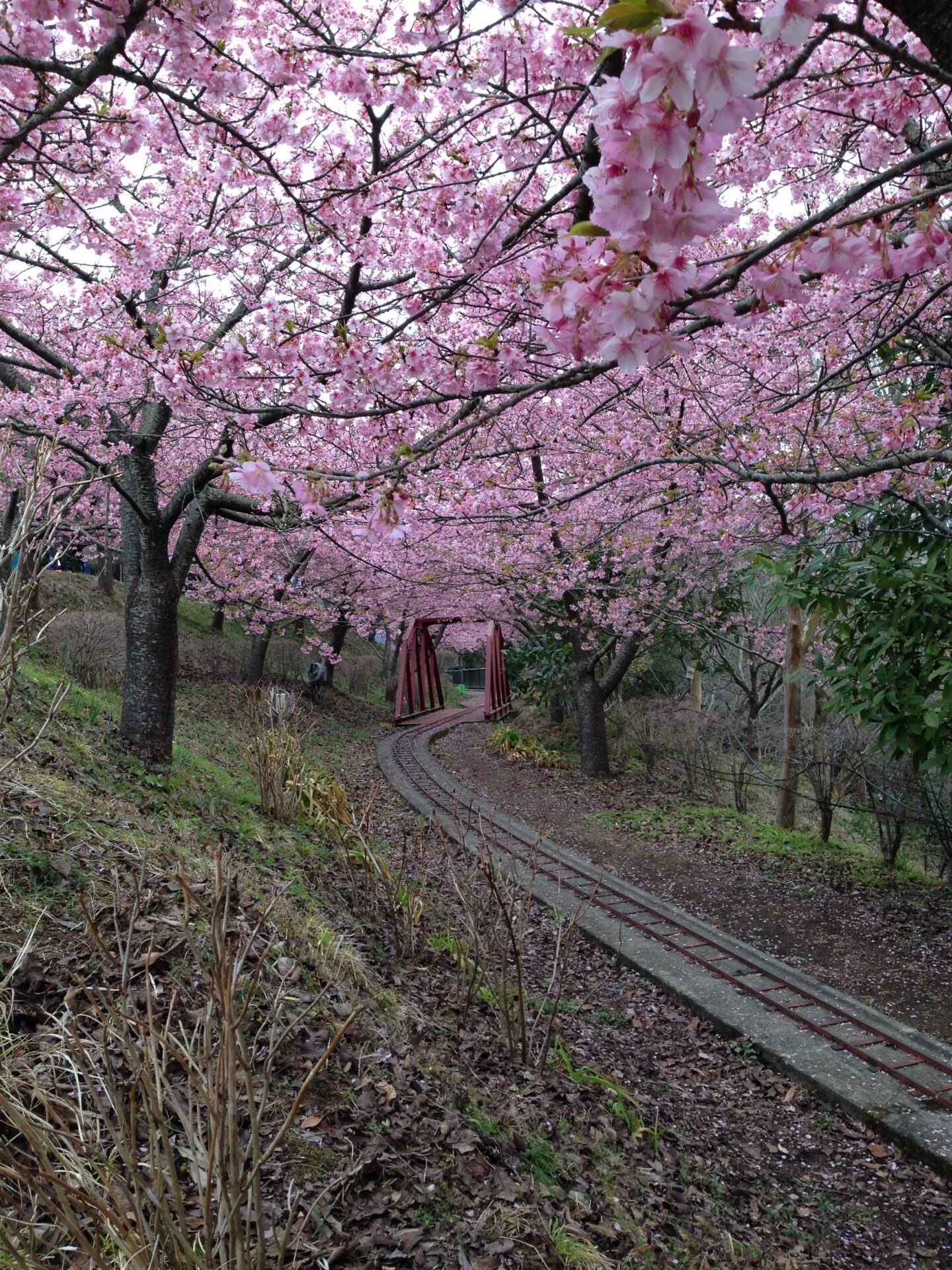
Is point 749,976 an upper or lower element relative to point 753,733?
lower

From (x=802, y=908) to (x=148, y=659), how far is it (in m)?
6.47

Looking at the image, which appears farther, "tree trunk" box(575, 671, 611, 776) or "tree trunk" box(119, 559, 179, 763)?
"tree trunk" box(575, 671, 611, 776)

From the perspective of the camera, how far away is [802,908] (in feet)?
23.6

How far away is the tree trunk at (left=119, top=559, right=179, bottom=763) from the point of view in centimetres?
719

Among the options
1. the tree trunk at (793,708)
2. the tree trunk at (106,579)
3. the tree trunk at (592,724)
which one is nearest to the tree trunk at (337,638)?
the tree trunk at (106,579)

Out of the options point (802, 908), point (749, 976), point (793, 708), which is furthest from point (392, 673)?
point (749, 976)

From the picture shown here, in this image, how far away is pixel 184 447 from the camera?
11000 mm

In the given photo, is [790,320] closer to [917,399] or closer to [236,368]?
[917,399]

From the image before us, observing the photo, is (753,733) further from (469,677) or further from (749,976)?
(469,677)

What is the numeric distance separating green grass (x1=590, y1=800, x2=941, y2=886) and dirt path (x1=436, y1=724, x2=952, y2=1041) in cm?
12

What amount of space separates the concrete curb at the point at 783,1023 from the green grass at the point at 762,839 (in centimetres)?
209

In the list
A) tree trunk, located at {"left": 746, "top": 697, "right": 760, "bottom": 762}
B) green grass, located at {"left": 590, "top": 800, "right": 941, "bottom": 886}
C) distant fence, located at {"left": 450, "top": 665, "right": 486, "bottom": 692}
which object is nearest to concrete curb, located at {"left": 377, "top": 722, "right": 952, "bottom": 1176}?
green grass, located at {"left": 590, "top": 800, "right": 941, "bottom": 886}

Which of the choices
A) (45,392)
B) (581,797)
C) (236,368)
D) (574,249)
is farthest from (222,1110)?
(581,797)

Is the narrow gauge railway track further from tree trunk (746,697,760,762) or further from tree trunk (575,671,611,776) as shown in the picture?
tree trunk (746,697,760,762)
